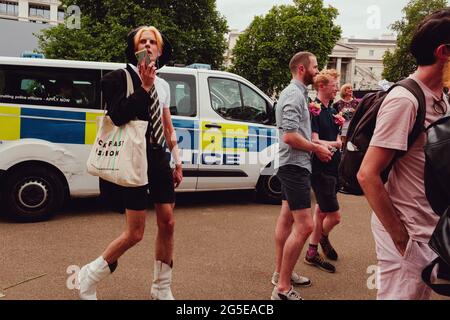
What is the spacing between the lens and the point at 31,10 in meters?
64.8

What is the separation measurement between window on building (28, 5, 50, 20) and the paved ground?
68.0 m

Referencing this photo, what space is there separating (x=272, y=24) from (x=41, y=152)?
122ft

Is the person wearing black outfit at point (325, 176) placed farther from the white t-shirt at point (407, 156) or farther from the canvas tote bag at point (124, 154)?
the white t-shirt at point (407, 156)

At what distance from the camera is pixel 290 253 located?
3.21 meters

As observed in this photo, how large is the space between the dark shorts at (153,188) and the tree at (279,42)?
35289 mm

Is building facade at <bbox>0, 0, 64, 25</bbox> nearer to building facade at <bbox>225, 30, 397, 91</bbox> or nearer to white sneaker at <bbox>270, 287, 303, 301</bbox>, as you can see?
building facade at <bbox>225, 30, 397, 91</bbox>

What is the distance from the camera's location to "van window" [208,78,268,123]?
622 centimetres

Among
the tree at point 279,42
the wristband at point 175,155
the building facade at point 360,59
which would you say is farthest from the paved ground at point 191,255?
the building facade at point 360,59

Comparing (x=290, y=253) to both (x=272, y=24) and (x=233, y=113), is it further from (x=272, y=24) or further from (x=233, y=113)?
(x=272, y=24)

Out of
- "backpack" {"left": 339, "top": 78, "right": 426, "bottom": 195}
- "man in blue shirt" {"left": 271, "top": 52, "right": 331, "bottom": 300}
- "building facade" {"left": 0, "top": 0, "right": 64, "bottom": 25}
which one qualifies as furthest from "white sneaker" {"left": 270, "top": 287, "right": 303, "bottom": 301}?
"building facade" {"left": 0, "top": 0, "right": 64, "bottom": 25}

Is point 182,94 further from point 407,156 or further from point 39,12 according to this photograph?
point 39,12

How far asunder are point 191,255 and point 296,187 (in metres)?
1.56

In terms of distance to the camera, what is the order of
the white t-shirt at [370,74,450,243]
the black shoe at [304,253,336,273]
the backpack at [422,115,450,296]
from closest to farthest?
the backpack at [422,115,450,296] < the white t-shirt at [370,74,450,243] < the black shoe at [304,253,336,273]

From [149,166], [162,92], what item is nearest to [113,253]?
[149,166]
